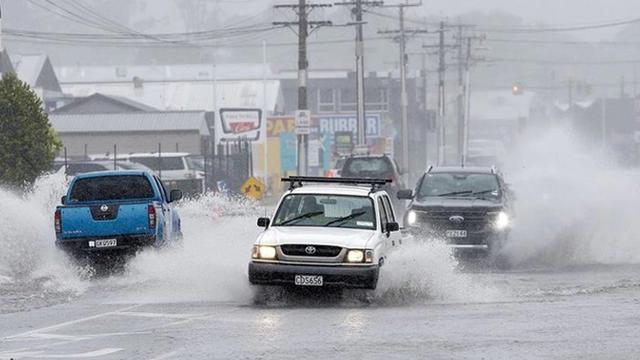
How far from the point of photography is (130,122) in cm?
8144

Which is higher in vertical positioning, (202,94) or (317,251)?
(202,94)

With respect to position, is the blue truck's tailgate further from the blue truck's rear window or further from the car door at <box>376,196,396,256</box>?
the car door at <box>376,196,396,256</box>

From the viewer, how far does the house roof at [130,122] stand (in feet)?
264

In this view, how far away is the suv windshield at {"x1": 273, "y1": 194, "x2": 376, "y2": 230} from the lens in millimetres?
20344

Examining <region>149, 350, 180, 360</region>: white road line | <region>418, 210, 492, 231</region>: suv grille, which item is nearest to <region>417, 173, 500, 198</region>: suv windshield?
<region>418, 210, 492, 231</region>: suv grille

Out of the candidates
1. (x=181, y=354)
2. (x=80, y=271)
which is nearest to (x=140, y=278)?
(x=80, y=271)

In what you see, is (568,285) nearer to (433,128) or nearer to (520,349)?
(520,349)

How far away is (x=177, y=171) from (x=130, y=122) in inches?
969

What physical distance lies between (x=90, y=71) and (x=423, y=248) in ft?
397

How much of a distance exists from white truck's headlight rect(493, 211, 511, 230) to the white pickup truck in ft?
26.8

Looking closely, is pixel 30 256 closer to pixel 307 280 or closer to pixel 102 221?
pixel 102 221

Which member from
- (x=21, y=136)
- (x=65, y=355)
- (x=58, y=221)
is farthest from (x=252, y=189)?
(x=65, y=355)

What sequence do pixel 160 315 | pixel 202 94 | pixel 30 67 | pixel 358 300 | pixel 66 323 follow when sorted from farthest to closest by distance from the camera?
pixel 202 94, pixel 30 67, pixel 358 300, pixel 160 315, pixel 66 323

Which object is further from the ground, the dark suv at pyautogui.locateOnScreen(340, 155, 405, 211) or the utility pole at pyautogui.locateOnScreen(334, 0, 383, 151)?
the utility pole at pyautogui.locateOnScreen(334, 0, 383, 151)
